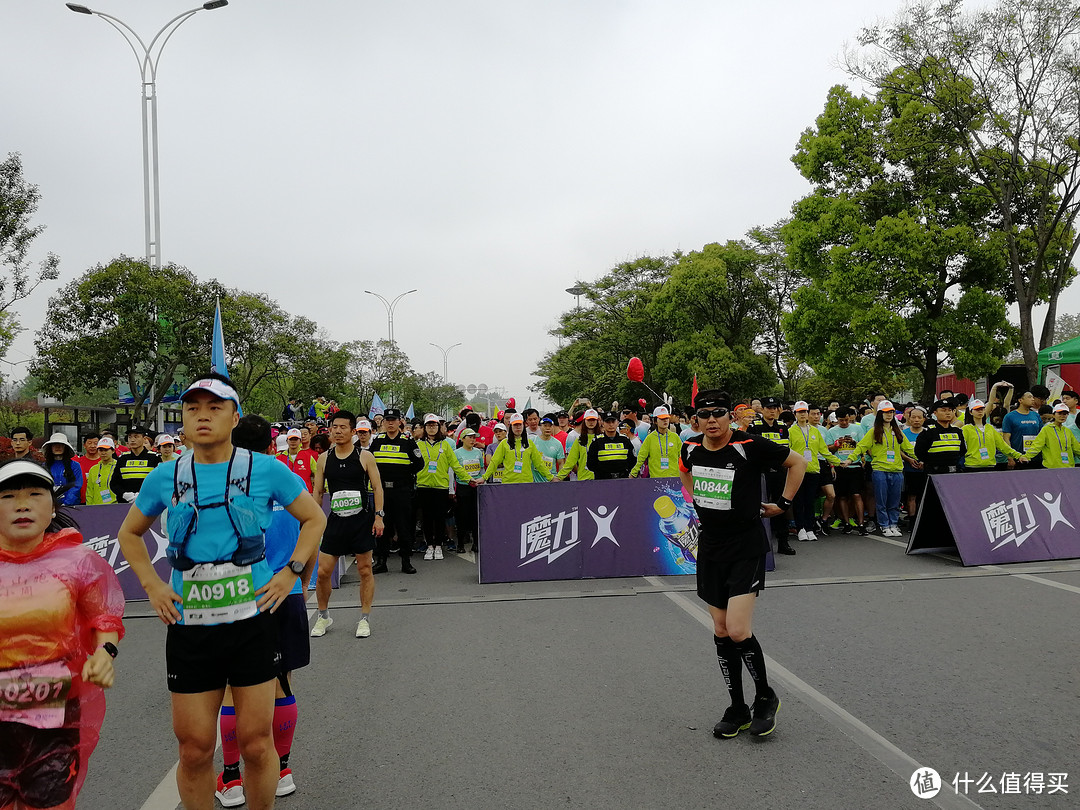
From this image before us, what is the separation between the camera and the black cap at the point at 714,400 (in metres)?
4.79

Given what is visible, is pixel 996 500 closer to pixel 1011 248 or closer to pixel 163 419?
pixel 1011 248

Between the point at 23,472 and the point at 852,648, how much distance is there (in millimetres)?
5408

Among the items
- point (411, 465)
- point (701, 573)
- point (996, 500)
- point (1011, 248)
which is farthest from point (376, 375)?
point (701, 573)

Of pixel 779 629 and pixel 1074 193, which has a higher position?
pixel 1074 193

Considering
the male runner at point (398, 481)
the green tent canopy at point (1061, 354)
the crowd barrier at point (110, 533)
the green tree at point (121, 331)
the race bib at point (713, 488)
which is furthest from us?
the green tree at point (121, 331)

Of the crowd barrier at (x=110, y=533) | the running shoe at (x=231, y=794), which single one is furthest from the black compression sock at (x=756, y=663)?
the crowd barrier at (x=110, y=533)

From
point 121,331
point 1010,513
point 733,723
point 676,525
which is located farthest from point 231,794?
point 121,331

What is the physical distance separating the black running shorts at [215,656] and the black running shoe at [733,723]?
2514 millimetres

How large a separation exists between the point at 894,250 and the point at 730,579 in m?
24.4

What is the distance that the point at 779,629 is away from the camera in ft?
21.5

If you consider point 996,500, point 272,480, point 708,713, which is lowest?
point 708,713

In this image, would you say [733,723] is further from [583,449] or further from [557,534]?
[583,449]

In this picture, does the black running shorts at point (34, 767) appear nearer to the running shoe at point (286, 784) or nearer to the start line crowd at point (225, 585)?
the start line crowd at point (225, 585)

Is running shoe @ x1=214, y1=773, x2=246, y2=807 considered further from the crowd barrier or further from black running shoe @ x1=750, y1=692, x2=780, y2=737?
the crowd barrier
